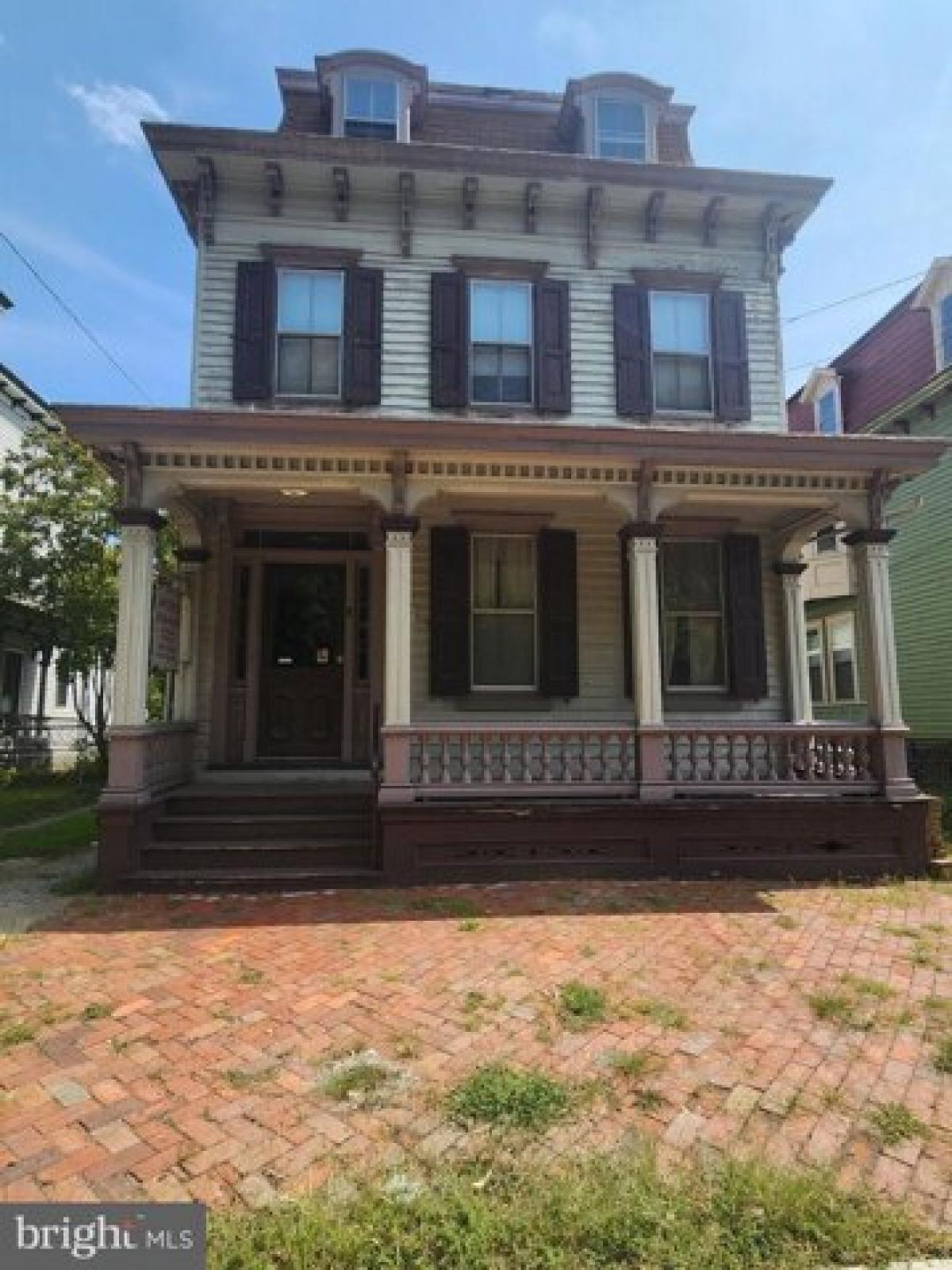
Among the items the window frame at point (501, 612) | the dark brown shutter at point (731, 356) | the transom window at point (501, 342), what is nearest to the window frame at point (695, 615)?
the window frame at point (501, 612)

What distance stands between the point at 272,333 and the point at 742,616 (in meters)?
6.36

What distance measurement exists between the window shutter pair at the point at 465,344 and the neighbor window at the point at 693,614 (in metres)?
2.29

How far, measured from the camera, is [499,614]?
846cm

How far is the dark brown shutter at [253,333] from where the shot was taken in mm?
8320

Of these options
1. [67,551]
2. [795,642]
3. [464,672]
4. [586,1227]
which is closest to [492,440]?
[464,672]

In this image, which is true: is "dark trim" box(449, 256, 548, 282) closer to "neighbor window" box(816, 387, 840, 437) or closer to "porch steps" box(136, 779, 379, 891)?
"porch steps" box(136, 779, 379, 891)

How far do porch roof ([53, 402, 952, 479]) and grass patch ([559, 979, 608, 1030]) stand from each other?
4.43 m

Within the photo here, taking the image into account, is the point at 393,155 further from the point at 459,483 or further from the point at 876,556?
the point at 876,556

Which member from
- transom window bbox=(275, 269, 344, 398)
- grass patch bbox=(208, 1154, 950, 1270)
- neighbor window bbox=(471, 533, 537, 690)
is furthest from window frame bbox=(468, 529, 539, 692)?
grass patch bbox=(208, 1154, 950, 1270)

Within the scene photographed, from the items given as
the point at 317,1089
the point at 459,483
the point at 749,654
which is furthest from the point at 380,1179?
the point at 749,654

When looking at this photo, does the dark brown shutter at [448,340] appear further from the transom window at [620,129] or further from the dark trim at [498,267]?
the transom window at [620,129]

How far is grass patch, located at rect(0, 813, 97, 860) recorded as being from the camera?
780 cm

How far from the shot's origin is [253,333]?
8383mm

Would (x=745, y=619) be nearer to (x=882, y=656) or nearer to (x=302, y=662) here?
(x=882, y=656)
